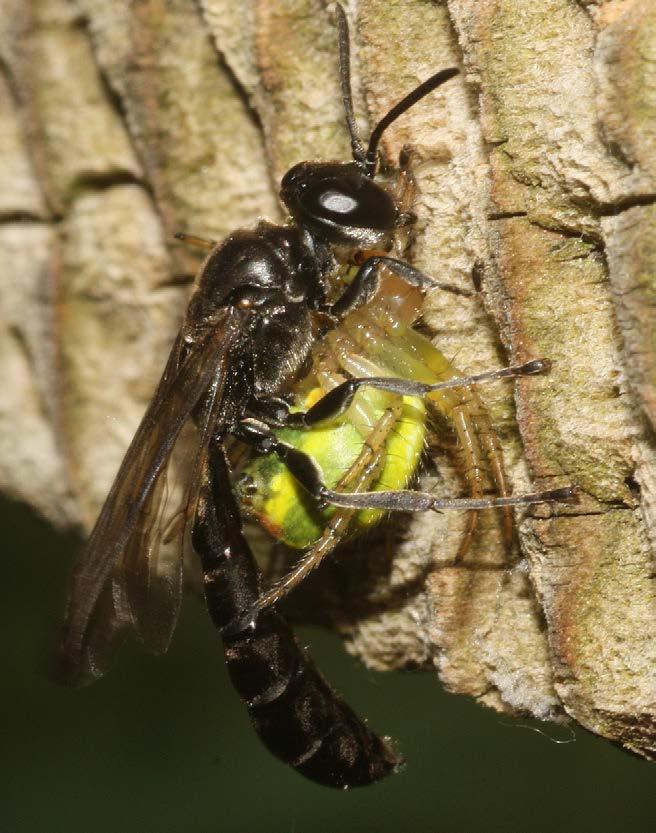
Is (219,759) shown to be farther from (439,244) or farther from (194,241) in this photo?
(439,244)

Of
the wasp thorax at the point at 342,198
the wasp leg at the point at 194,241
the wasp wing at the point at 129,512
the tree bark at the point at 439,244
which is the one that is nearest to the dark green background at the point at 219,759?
the wasp wing at the point at 129,512

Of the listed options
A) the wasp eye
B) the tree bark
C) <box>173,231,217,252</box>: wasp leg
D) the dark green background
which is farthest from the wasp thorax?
the dark green background

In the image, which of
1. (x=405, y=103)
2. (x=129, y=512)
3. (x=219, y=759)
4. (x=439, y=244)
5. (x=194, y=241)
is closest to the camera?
(x=405, y=103)

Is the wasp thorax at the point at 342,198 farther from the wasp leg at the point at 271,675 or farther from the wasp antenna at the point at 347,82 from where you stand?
the wasp leg at the point at 271,675

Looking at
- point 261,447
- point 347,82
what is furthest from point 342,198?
point 261,447

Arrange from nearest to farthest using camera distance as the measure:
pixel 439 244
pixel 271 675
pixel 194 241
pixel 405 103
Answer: pixel 405 103 < pixel 439 244 < pixel 271 675 < pixel 194 241

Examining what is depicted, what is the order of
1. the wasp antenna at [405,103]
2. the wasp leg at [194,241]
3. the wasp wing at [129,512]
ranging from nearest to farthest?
the wasp antenna at [405,103]
the wasp wing at [129,512]
the wasp leg at [194,241]

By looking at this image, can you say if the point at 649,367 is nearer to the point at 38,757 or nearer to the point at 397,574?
the point at 397,574
